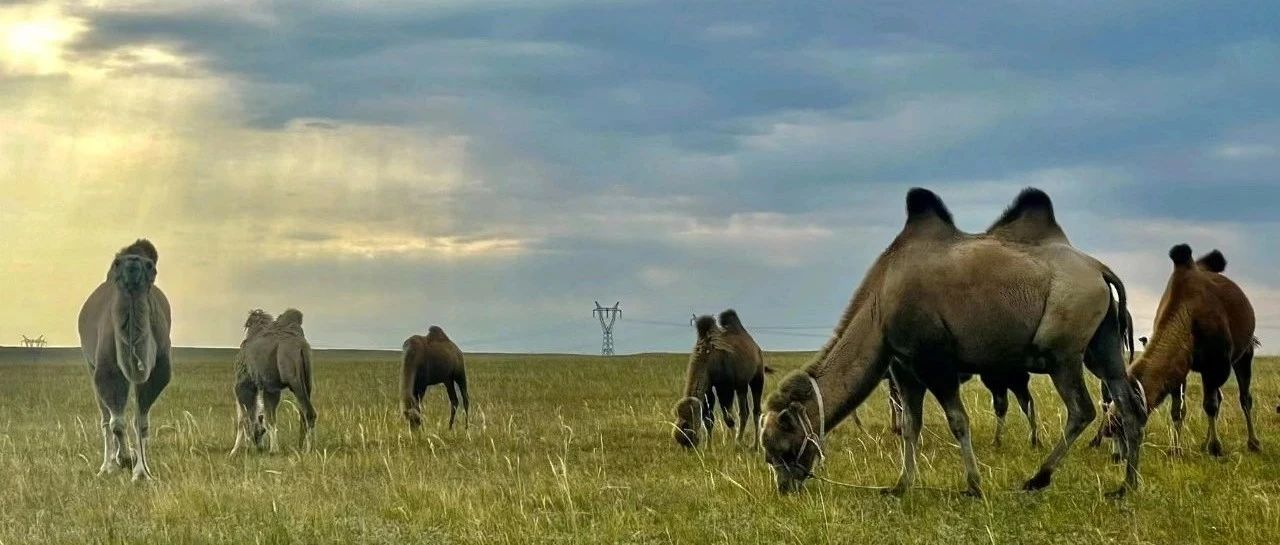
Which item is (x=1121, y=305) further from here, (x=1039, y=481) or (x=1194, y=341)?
(x=1194, y=341)

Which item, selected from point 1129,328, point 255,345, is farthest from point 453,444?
point 1129,328

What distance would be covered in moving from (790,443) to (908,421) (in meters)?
1.18

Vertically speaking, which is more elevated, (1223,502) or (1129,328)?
(1129,328)

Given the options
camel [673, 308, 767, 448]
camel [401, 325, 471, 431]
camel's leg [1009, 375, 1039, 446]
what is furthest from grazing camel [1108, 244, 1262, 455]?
camel [401, 325, 471, 431]

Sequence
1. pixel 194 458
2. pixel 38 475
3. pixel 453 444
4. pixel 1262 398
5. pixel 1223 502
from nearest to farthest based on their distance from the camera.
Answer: pixel 1223 502
pixel 38 475
pixel 194 458
pixel 453 444
pixel 1262 398

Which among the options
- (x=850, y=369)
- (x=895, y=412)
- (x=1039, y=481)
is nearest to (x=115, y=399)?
(x=850, y=369)

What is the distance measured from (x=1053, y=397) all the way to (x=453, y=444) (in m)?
11.2

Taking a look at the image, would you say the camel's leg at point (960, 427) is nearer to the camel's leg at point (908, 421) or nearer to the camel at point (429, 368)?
the camel's leg at point (908, 421)

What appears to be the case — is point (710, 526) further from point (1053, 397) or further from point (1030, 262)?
point (1053, 397)

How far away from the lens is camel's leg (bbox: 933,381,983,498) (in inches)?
418

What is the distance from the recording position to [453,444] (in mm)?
16438

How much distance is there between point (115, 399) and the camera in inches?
556

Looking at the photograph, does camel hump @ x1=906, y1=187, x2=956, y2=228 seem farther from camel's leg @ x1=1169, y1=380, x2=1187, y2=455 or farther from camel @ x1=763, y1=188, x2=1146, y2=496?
camel's leg @ x1=1169, y1=380, x2=1187, y2=455

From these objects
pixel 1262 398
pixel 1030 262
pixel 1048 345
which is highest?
pixel 1030 262
